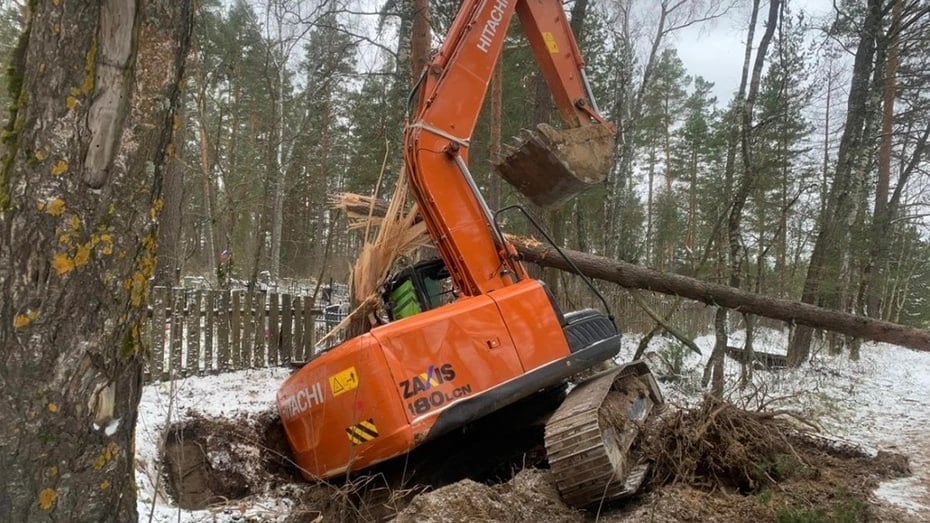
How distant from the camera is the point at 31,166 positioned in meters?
1.84

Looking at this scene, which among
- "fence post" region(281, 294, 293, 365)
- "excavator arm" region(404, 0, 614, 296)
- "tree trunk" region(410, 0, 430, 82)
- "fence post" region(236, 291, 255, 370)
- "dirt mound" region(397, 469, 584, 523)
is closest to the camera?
"dirt mound" region(397, 469, 584, 523)

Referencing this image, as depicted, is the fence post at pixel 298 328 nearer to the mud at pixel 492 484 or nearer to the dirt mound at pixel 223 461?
the mud at pixel 492 484

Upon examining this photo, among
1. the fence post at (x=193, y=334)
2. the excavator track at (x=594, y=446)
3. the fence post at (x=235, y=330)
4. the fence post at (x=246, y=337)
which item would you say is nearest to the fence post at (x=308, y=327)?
the fence post at (x=246, y=337)

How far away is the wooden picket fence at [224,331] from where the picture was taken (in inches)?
272

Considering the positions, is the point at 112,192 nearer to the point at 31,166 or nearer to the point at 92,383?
the point at 31,166

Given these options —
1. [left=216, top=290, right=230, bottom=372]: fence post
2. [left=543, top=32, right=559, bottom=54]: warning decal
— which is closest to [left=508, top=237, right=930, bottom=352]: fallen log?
[left=543, top=32, right=559, bottom=54]: warning decal

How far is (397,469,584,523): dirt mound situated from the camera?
356 cm

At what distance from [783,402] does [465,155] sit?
165 inches

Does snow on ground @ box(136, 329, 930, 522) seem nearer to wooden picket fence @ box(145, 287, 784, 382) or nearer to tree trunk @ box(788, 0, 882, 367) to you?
wooden picket fence @ box(145, 287, 784, 382)

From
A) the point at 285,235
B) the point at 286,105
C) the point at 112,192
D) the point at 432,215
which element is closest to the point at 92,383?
the point at 112,192

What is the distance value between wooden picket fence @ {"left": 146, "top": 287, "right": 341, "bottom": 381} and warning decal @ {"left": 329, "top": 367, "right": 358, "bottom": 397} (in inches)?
85.6

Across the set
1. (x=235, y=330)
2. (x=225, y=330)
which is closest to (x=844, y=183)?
(x=235, y=330)

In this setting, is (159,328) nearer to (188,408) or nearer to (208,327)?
(208,327)

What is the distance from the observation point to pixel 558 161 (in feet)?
16.6
